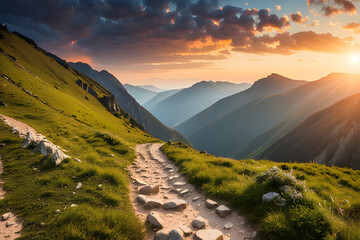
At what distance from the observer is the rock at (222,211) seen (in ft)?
→ 26.1

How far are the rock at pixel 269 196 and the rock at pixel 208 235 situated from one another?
2.65m

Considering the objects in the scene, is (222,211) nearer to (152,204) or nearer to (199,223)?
(199,223)

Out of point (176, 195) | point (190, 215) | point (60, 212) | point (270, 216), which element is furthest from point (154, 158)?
point (270, 216)

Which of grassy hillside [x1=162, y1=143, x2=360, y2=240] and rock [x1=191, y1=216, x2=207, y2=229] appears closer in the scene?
grassy hillside [x1=162, y1=143, x2=360, y2=240]

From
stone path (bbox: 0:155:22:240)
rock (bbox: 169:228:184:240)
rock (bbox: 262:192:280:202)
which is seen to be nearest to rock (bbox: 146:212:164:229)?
rock (bbox: 169:228:184:240)

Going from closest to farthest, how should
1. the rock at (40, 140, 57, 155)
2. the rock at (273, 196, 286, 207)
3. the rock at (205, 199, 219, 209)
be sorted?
1. the rock at (273, 196, 286, 207)
2. the rock at (205, 199, 219, 209)
3. the rock at (40, 140, 57, 155)

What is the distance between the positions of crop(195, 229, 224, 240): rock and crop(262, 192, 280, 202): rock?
265 centimetres

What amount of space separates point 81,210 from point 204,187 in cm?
645

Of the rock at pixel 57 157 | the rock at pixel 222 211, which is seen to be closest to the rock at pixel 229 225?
the rock at pixel 222 211

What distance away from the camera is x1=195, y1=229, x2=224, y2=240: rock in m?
6.25

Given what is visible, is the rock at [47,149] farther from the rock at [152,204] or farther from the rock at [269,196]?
the rock at [269,196]

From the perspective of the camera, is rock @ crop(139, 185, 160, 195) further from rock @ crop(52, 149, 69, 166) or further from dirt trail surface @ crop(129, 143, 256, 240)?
rock @ crop(52, 149, 69, 166)

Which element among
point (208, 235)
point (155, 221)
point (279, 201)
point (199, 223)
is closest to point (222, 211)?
point (199, 223)

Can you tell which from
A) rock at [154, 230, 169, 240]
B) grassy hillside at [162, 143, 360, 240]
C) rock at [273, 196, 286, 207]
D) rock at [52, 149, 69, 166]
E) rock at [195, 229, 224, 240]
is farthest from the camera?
rock at [52, 149, 69, 166]
